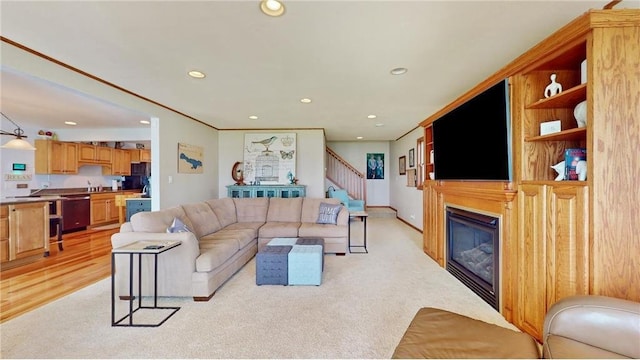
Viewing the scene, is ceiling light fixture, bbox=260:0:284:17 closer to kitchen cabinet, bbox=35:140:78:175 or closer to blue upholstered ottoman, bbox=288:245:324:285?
blue upholstered ottoman, bbox=288:245:324:285

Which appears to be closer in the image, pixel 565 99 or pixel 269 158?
pixel 565 99

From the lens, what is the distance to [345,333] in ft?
6.56

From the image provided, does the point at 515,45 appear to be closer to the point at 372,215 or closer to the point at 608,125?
the point at 608,125

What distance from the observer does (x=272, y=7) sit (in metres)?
1.69

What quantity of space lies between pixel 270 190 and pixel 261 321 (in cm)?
387

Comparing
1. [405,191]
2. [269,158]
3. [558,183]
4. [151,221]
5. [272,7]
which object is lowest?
[151,221]

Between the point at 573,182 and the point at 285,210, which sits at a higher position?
the point at 573,182

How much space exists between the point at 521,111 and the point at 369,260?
263 cm

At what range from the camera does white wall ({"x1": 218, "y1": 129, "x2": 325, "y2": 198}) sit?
6039 mm

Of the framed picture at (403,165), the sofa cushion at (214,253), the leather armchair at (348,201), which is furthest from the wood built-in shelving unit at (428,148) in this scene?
the leather armchair at (348,201)

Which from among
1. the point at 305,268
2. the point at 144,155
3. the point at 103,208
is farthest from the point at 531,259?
the point at 144,155

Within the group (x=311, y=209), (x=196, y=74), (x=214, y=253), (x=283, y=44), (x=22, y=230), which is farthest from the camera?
(x=311, y=209)

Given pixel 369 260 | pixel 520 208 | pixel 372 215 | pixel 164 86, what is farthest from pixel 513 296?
pixel 372 215

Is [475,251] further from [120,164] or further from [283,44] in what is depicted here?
[120,164]
